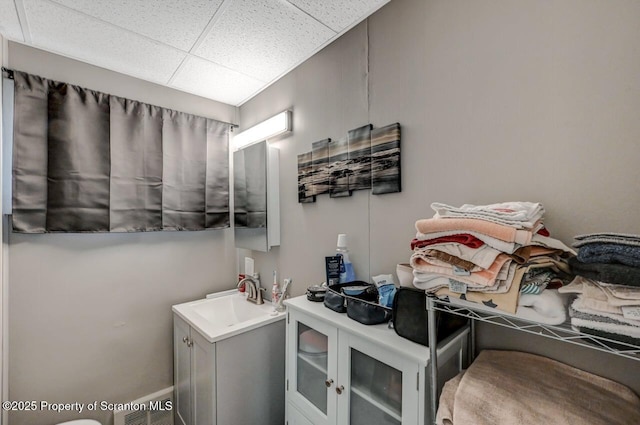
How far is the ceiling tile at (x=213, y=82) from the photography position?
173 centimetres

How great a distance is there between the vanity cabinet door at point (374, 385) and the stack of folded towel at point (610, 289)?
1.45 feet

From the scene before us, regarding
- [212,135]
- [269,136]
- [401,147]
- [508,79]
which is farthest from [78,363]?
[508,79]

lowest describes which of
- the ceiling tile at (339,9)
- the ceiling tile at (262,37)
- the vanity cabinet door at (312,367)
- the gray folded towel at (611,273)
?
the vanity cabinet door at (312,367)

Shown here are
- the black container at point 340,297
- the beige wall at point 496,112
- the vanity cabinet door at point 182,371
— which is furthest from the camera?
the vanity cabinet door at point 182,371

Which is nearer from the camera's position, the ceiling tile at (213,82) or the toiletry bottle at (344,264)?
the toiletry bottle at (344,264)

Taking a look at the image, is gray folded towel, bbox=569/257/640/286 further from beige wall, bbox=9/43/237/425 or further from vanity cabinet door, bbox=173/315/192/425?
beige wall, bbox=9/43/237/425

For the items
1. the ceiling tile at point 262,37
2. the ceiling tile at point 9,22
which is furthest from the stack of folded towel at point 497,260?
the ceiling tile at point 9,22

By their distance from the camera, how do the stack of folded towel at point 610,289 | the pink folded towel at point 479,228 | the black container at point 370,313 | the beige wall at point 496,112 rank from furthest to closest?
1. the black container at point 370,313
2. the beige wall at point 496,112
3. the pink folded towel at point 479,228
4. the stack of folded towel at point 610,289

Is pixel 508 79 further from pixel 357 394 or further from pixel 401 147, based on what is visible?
pixel 357 394

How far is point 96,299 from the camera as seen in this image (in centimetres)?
170

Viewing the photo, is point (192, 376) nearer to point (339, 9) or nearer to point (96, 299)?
point (96, 299)

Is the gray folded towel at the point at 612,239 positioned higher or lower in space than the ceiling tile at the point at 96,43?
lower

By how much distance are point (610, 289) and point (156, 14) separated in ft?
6.26

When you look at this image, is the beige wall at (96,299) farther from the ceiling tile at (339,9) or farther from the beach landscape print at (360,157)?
the beach landscape print at (360,157)
